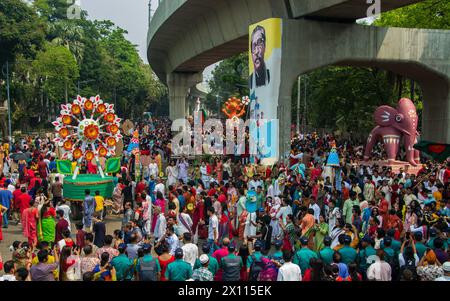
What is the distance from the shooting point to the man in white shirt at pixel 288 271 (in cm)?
765

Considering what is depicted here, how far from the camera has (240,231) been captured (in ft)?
43.1

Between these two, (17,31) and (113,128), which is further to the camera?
(17,31)

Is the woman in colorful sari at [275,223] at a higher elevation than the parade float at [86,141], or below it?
below

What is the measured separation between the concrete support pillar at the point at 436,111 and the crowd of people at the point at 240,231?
8749mm

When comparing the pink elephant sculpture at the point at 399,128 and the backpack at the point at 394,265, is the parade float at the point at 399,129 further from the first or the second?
the backpack at the point at 394,265

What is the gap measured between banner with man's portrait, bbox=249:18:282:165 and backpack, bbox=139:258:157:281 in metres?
14.4

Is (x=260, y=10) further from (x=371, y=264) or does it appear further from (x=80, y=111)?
(x=371, y=264)

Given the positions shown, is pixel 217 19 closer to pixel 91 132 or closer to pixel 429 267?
pixel 91 132

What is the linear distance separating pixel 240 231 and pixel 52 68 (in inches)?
1851

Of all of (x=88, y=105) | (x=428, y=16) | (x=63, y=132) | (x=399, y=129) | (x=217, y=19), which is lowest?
(x=63, y=132)

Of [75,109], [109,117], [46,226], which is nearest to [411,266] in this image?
[46,226]

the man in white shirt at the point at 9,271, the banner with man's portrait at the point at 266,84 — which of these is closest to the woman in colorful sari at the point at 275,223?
the man in white shirt at the point at 9,271

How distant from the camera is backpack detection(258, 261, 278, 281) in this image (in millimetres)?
7984

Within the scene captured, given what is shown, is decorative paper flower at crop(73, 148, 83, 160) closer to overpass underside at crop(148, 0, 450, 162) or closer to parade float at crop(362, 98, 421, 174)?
overpass underside at crop(148, 0, 450, 162)
